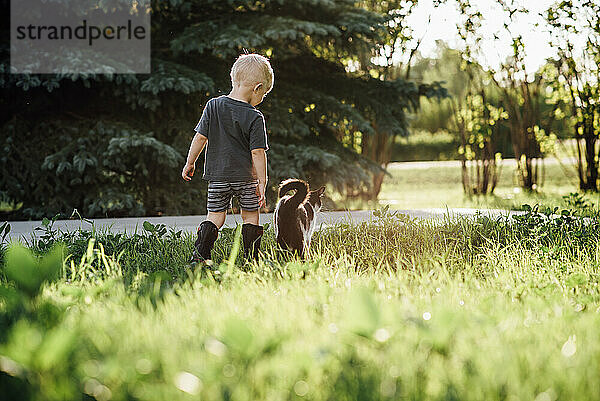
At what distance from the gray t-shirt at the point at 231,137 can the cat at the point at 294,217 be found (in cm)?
30

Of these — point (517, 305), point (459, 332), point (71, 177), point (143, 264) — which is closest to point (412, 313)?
point (459, 332)

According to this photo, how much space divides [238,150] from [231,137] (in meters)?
0.09

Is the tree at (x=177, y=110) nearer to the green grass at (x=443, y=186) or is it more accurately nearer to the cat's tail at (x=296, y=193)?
the green grass at (x=443, y=186)

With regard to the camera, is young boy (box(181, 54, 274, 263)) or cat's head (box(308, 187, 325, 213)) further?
cat's head (box(308, 187, 325, 213))

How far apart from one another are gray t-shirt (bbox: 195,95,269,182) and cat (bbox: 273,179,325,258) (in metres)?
0.30

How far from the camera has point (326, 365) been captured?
5.67 ft

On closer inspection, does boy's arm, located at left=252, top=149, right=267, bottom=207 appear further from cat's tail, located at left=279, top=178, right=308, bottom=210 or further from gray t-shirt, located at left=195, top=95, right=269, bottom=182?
cat's tail, located at left=279, top=178, right=308, bottom=210

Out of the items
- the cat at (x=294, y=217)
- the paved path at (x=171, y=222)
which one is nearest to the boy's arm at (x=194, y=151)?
the cat at (x=294, y=217)

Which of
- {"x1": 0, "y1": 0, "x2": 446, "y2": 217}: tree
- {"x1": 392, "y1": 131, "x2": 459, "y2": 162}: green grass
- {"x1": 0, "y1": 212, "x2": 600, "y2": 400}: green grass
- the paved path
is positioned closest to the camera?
{"x1": 0, "y1": 212, "x2": 600, "y2": 400}: green grass

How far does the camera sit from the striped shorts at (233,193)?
3.71 metres

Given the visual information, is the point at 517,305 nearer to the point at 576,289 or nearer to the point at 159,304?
the point at 576,289

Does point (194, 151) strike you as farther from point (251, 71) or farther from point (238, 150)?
point (251, 71)

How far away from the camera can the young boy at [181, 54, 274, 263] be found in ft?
11.8

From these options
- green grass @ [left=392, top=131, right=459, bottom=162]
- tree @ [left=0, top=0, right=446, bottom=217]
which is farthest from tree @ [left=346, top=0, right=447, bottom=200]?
green grass @ [left=392, top=131, right=459, bottom=162]
